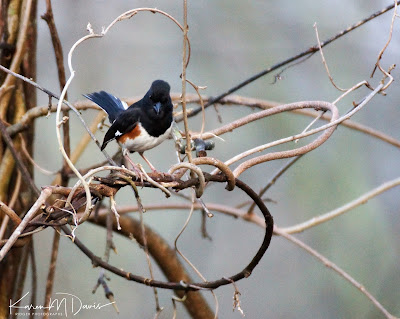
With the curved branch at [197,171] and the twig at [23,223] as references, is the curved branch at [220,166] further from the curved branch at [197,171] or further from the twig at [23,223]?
the twig at [23,223]

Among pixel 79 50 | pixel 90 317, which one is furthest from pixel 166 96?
pixel 90 317

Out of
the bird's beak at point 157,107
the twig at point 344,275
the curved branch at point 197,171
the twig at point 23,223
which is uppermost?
the bird's beak at point 157,107

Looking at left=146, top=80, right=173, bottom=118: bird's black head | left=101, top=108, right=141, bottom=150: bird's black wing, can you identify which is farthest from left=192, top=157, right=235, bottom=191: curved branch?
left=101, top=108, right=141, bottom=150: bird's black wing

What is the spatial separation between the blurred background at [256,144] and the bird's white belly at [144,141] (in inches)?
79.2

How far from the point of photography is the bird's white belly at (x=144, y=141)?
6.70 ft

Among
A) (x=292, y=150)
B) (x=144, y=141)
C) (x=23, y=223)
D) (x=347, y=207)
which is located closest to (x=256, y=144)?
(x=347, y=207)

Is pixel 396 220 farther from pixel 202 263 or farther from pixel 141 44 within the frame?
pixel 141 44

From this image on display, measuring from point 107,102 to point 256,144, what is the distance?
2356 millimetres

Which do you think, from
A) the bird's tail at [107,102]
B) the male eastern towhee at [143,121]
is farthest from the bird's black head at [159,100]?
the bird's tail at [107,102]

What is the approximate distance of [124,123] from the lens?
6.87ft

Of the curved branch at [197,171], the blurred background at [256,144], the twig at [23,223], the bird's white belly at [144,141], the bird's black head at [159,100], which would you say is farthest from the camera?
the blurred background at [256,144]

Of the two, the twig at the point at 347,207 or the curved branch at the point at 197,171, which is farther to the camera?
the twig at the point at 347,207

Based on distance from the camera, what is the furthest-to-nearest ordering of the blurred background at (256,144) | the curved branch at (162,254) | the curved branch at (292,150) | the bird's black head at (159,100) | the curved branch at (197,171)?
the blurred background at (256,144)
the curved branch at (162,254)
the bird's black head at (159,100)
the curved branch at (292,150)
the curved branch at (197,171)

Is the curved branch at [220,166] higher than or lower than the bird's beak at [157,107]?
lower
